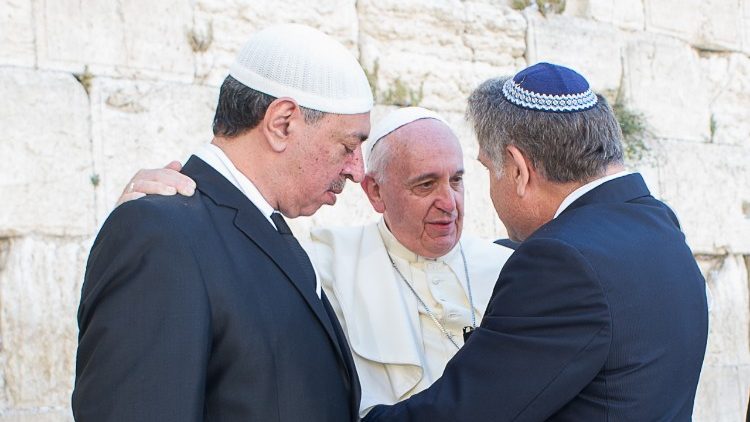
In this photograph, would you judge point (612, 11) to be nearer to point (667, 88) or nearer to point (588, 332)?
point (667, 88)

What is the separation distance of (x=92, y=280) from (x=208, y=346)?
0.93 feet

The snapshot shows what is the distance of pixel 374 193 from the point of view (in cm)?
409

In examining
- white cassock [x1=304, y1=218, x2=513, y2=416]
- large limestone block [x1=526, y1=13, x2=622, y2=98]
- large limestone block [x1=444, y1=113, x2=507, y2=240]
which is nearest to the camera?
white cassock [x1=304, y1=218, x2=513, y2=416]

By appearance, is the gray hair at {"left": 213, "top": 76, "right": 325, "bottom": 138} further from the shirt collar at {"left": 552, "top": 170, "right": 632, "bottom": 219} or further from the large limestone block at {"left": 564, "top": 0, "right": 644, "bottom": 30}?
the large limestone block at {"left": 564, "top": 0, "right": 644, "bottom": 30}

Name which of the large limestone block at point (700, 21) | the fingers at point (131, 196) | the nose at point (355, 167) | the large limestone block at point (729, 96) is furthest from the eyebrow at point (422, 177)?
the large limestone block at point (729, 96)

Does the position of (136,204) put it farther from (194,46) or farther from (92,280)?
(194,46)

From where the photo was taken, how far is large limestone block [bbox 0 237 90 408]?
4148mm

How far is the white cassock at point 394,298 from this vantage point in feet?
11.7

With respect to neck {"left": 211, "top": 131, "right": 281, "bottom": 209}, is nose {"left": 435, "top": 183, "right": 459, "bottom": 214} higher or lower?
lower

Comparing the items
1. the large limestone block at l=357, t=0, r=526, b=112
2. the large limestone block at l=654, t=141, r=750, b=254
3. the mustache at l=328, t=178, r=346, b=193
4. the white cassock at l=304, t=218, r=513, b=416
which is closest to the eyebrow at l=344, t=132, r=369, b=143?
the mustache at l=328, t=178, r=346, b=193

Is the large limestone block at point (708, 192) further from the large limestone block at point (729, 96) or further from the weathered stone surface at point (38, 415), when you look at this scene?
the weathered stone surface at point (38, 415)

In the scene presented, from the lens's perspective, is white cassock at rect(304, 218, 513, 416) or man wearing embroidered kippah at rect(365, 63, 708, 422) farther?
white cassock at rect(304, 218, 513, 416)

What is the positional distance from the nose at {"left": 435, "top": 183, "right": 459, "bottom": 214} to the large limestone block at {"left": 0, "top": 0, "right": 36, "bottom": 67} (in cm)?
174

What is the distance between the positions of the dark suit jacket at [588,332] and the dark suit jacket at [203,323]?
0.34 meters
